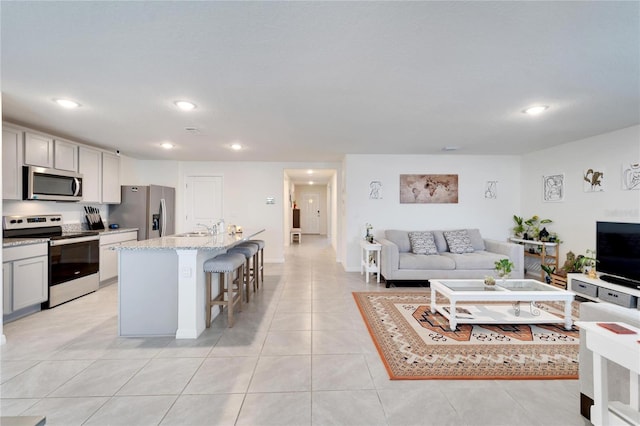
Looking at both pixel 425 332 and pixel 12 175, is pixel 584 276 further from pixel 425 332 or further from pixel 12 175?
pixel 12 175

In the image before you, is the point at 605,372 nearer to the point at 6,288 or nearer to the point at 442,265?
the point at 442,265

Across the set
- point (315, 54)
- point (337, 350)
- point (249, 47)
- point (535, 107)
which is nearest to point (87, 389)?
point (337, 350)

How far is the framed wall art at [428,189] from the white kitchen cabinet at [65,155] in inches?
216

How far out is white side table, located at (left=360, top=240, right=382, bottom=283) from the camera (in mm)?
4948

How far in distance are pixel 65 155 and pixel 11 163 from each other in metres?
0.79

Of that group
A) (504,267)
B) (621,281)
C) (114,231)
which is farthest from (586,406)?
(114,231)

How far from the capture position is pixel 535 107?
118 inches

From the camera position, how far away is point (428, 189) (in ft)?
18.9

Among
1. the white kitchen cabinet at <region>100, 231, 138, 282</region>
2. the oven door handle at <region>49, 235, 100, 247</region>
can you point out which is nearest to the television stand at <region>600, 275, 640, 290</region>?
the white kitchen cabinet at <region>100, 231, 138, 282</region>

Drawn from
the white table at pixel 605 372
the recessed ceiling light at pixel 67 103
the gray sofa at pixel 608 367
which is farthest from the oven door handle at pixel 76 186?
the gray sofa at pixel 608 367

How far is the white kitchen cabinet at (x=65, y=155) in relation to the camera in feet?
12.9

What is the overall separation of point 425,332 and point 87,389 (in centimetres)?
285

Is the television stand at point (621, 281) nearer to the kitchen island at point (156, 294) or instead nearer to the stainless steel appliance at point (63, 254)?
the kitchen island at point (156, 294)

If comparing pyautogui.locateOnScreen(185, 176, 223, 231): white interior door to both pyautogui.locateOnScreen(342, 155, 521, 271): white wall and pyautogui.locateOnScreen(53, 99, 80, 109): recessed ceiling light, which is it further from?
pyautogui.locateOnScreen(53, 99, 80, 109): recessed ceiling light
